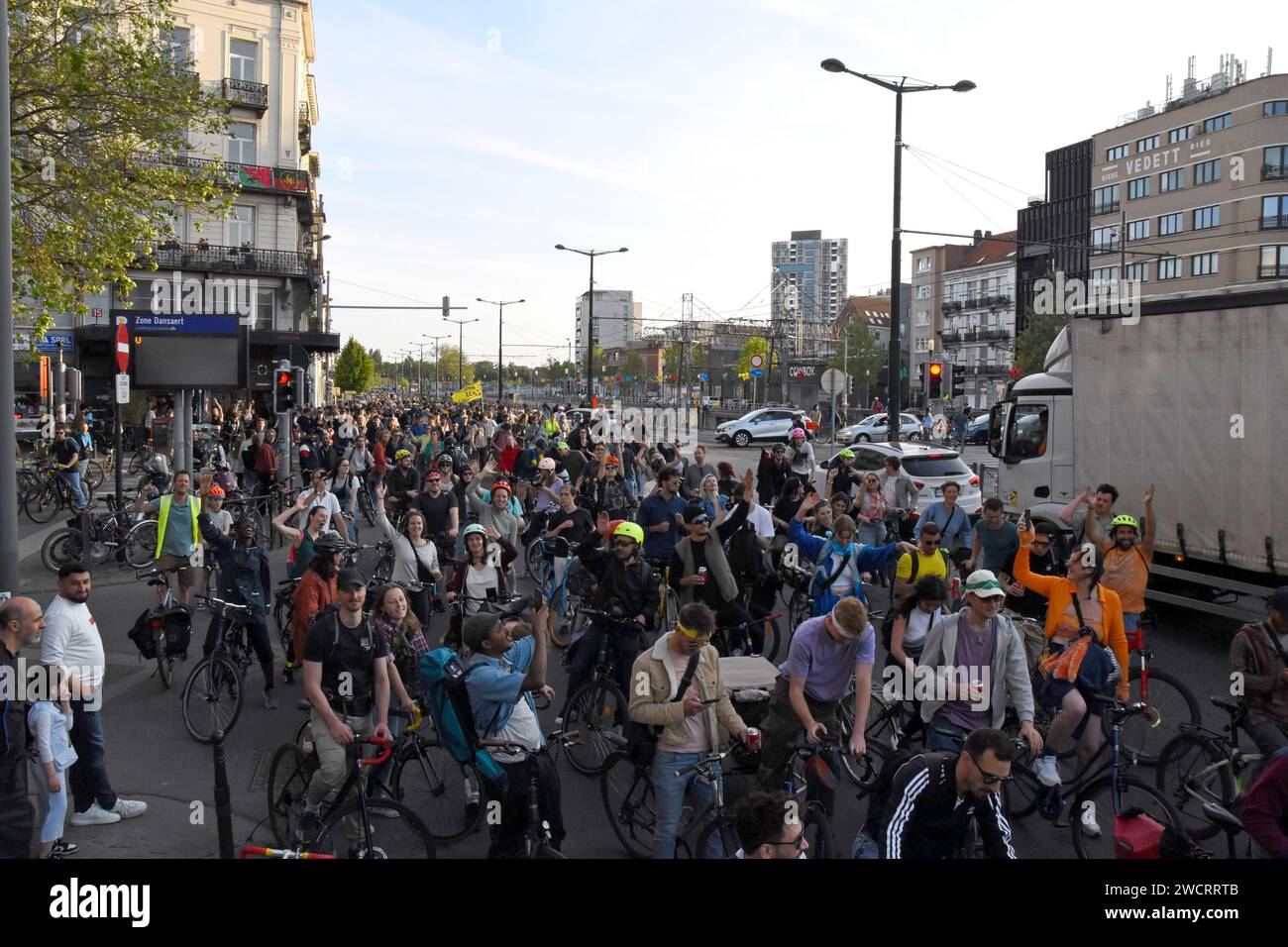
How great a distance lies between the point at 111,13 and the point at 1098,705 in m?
17.5

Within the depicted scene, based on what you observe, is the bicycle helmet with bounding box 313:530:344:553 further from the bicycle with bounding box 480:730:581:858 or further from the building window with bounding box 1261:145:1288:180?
the building window with bounding box 1261:145:1288:180

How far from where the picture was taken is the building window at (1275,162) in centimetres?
5950

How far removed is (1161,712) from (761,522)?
4.15 meters

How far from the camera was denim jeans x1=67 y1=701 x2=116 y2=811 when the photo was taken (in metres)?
6.55

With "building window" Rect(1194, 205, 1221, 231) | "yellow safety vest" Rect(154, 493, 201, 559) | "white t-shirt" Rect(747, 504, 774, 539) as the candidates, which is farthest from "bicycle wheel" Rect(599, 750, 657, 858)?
"building window" Rect(1194, 205, 1221, 231)

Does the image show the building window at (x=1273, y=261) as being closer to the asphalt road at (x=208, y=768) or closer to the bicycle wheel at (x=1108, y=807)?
→ the asphalt road at (x=208, y=768)

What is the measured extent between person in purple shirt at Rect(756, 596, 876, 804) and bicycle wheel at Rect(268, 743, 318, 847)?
256cm

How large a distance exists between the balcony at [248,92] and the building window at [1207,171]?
51843mm

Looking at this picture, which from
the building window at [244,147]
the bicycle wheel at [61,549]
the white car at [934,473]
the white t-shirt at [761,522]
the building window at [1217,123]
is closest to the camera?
the white t-shirt at [761,522]

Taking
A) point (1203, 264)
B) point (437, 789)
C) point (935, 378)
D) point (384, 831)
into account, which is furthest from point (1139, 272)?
point (384, 831)

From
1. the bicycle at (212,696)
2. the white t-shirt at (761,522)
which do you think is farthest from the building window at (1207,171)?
the bicycle at (212,696)

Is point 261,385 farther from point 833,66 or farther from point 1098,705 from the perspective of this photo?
point 1098,705
